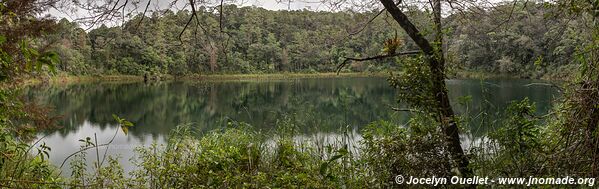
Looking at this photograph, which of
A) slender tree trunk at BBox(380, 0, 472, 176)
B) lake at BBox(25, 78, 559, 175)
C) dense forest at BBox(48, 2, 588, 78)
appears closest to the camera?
slender tree trunk at BBox(380, 0, 472, 176)

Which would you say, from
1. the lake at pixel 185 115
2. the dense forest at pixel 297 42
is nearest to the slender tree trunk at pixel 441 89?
the dense forest at pixel 297 42

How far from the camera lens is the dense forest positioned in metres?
3.22

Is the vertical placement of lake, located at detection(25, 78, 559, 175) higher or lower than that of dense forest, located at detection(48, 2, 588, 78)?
lower

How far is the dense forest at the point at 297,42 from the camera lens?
3217 millimetres

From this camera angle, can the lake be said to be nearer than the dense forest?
No

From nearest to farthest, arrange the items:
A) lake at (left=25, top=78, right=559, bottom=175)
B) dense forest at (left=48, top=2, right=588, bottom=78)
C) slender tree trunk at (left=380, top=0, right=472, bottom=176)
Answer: slender tree trunk at (left=380, top=0, right=472, bottom=176), dense forest at (left=48, top=2, right=588, bottom=78), lake at (left=25, top=78, right=559, bottom=175)

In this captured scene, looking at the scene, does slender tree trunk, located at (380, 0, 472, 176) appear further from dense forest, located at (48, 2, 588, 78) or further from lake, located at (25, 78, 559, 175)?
lake, located at (25, 78, 559, 175)

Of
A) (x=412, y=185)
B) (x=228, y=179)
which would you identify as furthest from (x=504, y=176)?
(x=228, y=179)

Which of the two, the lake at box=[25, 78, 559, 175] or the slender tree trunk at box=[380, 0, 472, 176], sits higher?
the slender tree trunk at box=[380, 0, 472, 176]

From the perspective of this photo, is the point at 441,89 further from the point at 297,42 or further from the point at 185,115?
the point at 297,42

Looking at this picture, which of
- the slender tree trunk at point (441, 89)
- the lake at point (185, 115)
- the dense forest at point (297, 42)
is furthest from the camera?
the lake at point (185, 115)

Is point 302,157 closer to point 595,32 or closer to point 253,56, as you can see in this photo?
point 595,32

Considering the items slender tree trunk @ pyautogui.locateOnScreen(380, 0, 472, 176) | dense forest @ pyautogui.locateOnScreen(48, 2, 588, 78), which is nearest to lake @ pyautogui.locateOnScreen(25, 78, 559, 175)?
dense forest @ pyautogui.locateOnScreen(48, 2, 588, 78)

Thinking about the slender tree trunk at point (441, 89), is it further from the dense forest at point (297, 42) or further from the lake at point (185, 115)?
the lake at point (185, 115)
